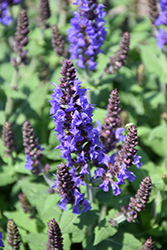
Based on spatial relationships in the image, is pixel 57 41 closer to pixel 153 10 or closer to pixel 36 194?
pixel 153 10

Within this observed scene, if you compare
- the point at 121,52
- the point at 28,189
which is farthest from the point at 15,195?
the point at 121,52

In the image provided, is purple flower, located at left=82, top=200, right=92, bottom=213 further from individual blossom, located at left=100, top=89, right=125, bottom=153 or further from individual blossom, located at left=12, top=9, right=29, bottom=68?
individual blossom, located at left=12, top=9, right=29, bottom=68

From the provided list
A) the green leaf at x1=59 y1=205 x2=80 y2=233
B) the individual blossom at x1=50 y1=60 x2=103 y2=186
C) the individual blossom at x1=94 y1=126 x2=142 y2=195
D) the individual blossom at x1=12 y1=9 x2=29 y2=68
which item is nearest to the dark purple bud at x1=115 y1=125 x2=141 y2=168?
the individual blossom at x1=94 y1=126 x2=142 y2=195

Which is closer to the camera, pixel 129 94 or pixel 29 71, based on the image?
pixel 129 94

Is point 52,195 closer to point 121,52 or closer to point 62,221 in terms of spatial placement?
point 62,221

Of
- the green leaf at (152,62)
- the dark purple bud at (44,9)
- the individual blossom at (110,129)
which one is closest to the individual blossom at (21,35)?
the dark purple bud at (44,9)
